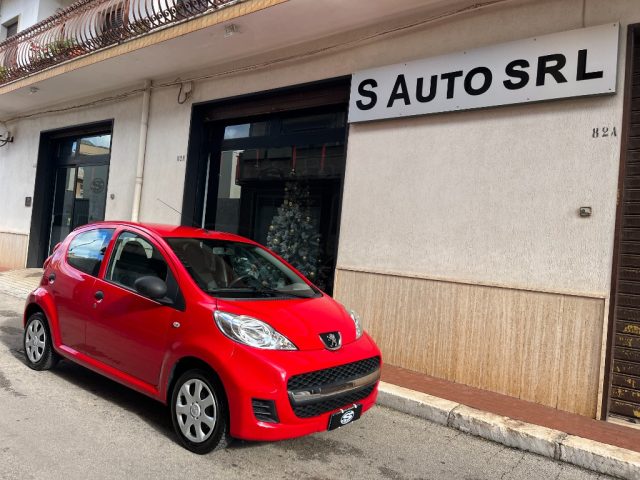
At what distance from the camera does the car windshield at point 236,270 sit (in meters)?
3.74

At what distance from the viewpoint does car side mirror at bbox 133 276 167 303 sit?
11.6 ft

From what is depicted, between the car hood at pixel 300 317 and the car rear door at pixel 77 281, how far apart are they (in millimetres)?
1614

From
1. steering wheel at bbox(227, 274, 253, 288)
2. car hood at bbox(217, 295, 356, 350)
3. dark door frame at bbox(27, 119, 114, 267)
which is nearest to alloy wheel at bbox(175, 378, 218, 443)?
car hood at bbox(217, 295, 356, 350)

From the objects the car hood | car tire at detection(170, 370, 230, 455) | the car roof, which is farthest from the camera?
the car roof

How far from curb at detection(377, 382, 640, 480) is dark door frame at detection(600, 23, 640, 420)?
882mm

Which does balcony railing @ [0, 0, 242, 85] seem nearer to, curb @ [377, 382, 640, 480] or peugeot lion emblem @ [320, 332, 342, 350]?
peugeot lion emblem @ [320, 332, 342, 350]

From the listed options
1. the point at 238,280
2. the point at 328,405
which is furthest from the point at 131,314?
the point at 328,405

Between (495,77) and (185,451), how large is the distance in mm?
4732

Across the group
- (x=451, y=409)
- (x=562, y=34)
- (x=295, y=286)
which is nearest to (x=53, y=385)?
(x=295, y=286)

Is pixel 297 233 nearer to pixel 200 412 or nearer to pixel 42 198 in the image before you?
pixel 200 412

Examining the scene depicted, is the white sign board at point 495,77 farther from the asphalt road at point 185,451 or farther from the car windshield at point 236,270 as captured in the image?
the asphalt road at point 185,451

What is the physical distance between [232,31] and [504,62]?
12.7ft

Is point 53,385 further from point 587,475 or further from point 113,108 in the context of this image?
point 113,108

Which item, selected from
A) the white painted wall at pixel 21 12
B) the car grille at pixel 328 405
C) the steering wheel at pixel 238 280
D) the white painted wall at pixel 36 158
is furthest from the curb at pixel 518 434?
the white painted wall at pixel 21 12
